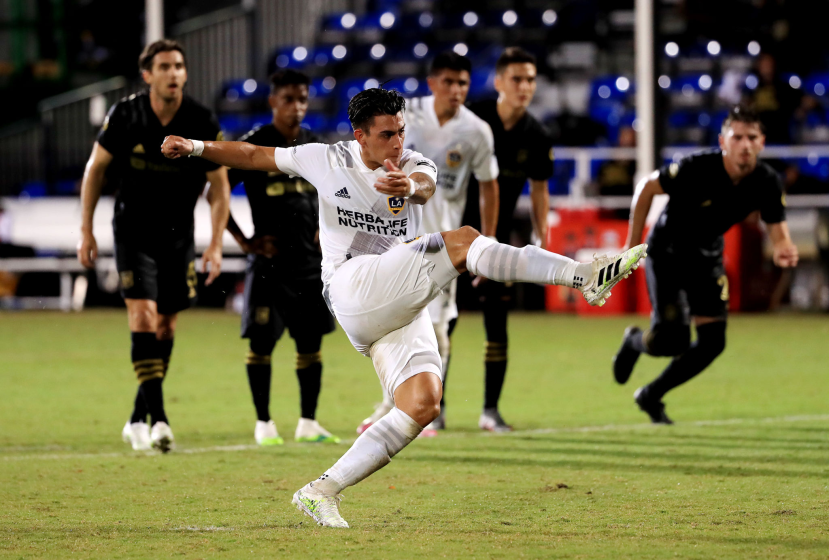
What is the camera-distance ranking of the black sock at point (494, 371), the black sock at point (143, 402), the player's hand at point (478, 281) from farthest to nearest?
the black sock at point (494, 371) → the player's hand at point (478, 281) → the black sock at point (143, 402)

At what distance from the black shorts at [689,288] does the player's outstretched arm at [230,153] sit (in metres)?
3.19

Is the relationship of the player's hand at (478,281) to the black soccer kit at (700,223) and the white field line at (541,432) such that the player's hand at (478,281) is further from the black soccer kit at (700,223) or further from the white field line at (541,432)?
the black soccer kit at (700,223)

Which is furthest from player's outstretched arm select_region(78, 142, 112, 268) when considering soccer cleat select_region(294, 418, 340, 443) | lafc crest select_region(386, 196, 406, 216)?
lafc crest select_region(386, 196, 406, 216)

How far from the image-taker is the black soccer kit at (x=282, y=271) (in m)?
7.06

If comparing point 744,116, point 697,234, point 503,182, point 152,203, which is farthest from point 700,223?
point 152,203

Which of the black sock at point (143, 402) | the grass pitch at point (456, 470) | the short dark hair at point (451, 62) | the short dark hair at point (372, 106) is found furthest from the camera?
the short dark hair at point (451, 62)

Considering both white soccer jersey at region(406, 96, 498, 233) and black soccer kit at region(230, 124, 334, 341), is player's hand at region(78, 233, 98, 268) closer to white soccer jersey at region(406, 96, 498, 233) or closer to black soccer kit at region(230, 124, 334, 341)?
black soccer kit at region(230, 124, 334, 341)

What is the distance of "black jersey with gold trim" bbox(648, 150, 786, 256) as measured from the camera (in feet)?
23.8

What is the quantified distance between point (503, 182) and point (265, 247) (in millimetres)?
1692

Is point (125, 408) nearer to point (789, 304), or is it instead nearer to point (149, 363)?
point (149, 363)

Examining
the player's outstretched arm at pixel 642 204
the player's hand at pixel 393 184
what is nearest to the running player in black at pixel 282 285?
the player's outstretched arm at pixel 642 204

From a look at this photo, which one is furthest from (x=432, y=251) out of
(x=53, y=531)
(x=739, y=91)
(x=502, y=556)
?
(x=739, y=91)

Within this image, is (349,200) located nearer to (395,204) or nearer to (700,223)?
(395,204)

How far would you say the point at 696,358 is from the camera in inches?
290
